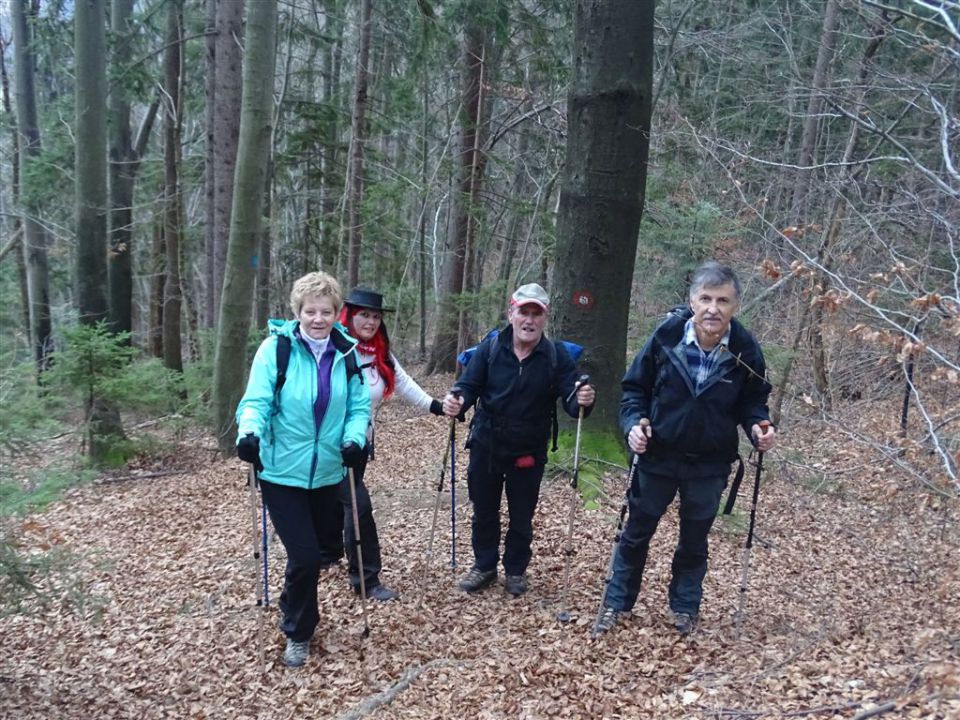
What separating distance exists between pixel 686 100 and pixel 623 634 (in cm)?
1281

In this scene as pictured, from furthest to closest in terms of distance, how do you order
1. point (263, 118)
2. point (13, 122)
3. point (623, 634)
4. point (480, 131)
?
point (13, 122)
point (480, 131)
point (263, 118)
point (623, 634)

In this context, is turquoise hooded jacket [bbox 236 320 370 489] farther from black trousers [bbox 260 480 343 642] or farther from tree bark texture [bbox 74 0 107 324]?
tree bark texture [bbox 74 0 107 324]

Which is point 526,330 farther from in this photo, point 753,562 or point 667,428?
point 753,562

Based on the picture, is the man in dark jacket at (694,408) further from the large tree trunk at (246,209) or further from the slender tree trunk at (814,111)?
the slender tree trunk at (814,111)

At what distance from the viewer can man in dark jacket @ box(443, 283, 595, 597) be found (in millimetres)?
4457

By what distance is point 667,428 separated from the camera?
3955 millimetres

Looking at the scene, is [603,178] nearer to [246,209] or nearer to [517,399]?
[517,399]

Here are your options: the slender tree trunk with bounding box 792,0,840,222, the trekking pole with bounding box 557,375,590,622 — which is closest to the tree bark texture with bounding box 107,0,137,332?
the trekking pole with bounding box 557,375,590,622

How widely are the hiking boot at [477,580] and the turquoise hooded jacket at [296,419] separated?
1.44 meters

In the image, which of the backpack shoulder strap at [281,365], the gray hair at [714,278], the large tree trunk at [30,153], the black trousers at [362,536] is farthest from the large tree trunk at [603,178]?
the large tree trunk at [30,153]

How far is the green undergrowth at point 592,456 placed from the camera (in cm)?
656

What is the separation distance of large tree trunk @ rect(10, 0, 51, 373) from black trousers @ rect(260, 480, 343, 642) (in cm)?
1453

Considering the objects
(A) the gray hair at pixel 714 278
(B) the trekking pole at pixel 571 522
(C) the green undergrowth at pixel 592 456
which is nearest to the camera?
(A) the gray hair at pixel 714 278

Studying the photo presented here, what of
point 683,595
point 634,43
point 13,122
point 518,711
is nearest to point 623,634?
point 683,595
